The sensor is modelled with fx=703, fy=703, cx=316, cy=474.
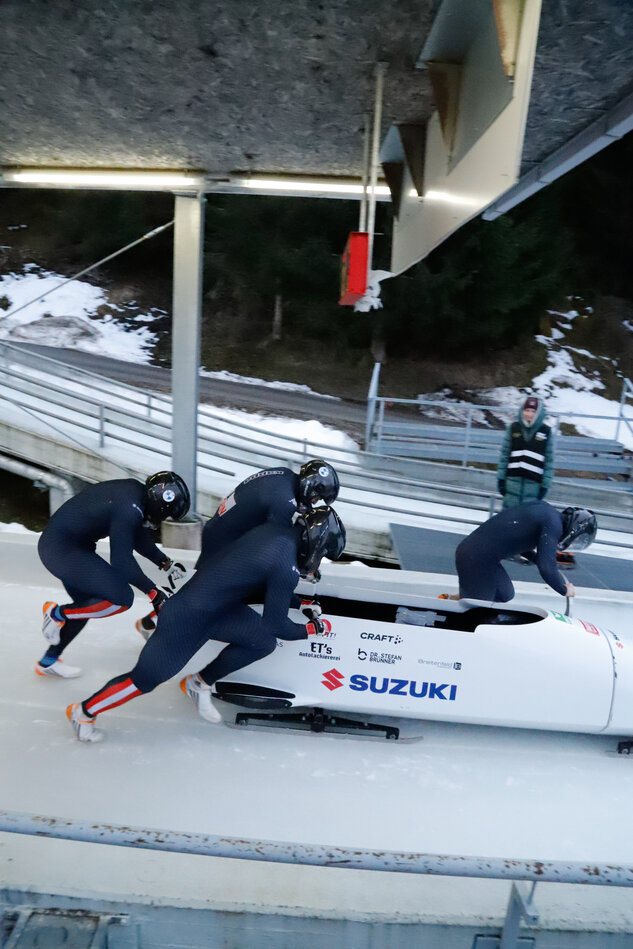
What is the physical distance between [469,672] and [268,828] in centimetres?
92

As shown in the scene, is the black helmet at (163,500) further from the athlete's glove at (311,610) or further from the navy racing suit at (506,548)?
the navy racing suit at (506,548)

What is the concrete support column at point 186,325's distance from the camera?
14.0ft

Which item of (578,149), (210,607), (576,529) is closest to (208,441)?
(576,529)

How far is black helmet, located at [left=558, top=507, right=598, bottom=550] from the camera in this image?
10.1ft

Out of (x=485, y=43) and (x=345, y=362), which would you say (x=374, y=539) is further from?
(x=345, y=362)

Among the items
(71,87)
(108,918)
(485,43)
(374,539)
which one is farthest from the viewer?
(374,539)

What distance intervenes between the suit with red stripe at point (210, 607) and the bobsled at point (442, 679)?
0.75ft

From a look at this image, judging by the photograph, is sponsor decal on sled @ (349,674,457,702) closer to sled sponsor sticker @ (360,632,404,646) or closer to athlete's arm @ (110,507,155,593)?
sled sponsor sticker @ (360,632,404,646)

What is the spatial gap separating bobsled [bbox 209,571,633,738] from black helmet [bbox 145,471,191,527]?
0.60 meters

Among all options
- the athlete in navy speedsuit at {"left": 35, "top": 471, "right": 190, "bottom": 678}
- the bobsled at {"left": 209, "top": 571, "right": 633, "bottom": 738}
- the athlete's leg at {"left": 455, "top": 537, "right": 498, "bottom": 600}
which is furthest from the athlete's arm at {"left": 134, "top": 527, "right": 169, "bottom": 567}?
the athlete's leg at {"left": 455, "top": 537, "right": 498, "bottom": 600}

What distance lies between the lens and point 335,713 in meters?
2.71

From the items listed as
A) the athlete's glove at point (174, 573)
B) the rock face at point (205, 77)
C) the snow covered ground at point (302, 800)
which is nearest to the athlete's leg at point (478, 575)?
the snow covered ground at point (302, 800)

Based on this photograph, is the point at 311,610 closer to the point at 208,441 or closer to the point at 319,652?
the point at 319,652

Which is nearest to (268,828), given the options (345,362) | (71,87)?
(71,87)
